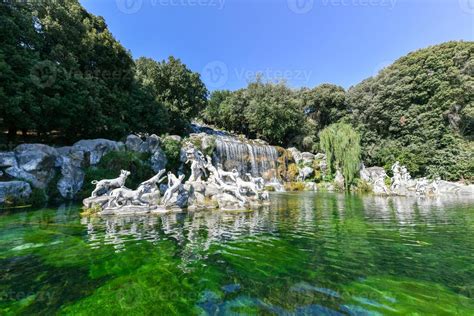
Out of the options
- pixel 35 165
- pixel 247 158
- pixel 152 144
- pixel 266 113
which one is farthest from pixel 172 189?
pixel 266 113

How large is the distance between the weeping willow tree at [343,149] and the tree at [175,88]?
18.9m

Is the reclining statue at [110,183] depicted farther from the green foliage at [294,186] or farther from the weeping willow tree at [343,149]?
the weeping willow tree at [343,149]

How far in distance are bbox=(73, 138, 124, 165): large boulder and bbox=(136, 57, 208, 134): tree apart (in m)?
13.6

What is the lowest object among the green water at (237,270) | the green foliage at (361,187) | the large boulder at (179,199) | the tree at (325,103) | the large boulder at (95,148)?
the green water at (237,270)

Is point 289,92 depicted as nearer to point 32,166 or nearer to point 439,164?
point 439,164

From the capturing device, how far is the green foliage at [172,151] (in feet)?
76.3

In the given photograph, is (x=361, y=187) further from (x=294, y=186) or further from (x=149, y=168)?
(x=149, y=168)

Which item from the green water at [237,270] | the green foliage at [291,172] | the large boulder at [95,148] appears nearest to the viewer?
the green water at [237,270]

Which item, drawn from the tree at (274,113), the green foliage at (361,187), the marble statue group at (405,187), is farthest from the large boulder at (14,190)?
the tree at (274,113)

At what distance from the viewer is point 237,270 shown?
15.0 ft

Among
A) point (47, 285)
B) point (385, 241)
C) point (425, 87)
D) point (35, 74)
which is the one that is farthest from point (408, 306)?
point (425, 87)

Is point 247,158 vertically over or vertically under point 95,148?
over

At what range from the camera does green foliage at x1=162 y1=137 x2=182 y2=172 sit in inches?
915

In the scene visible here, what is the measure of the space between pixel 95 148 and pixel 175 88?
58.4 ft
